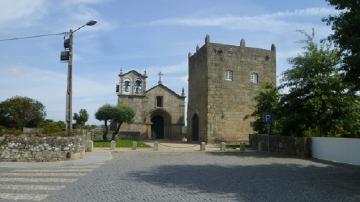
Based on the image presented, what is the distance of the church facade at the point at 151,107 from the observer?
46.7 meters

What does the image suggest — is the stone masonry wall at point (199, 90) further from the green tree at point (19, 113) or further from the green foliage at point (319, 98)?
the green tree at point (19, 113)

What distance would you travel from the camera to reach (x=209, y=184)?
1117cm

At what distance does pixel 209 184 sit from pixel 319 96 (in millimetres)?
11894

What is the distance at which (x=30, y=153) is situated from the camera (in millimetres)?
17609

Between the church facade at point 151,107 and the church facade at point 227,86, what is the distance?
8863 mm

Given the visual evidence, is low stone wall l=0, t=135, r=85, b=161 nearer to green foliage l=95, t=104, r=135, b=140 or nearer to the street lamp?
the street lamp

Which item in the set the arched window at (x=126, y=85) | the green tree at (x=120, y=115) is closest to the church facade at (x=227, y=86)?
the green tree at (x=120, y=115)

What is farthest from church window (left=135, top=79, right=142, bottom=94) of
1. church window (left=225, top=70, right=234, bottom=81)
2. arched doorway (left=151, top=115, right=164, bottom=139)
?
church window (left=225, top=70, right=234, bottom=81)

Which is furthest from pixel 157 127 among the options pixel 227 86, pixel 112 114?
pixel 227 86

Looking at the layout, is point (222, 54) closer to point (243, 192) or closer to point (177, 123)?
point (177, 123)

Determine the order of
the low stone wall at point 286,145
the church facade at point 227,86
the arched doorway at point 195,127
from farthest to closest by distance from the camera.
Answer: the arched doorway at point 195,127, the church facade at point 227,86, the low stone wall at point 286,145

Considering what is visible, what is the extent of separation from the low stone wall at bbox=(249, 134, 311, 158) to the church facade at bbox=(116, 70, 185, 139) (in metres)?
20.5

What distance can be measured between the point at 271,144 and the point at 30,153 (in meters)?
14.3

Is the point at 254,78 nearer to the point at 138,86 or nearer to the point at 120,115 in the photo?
the point at 120,115
